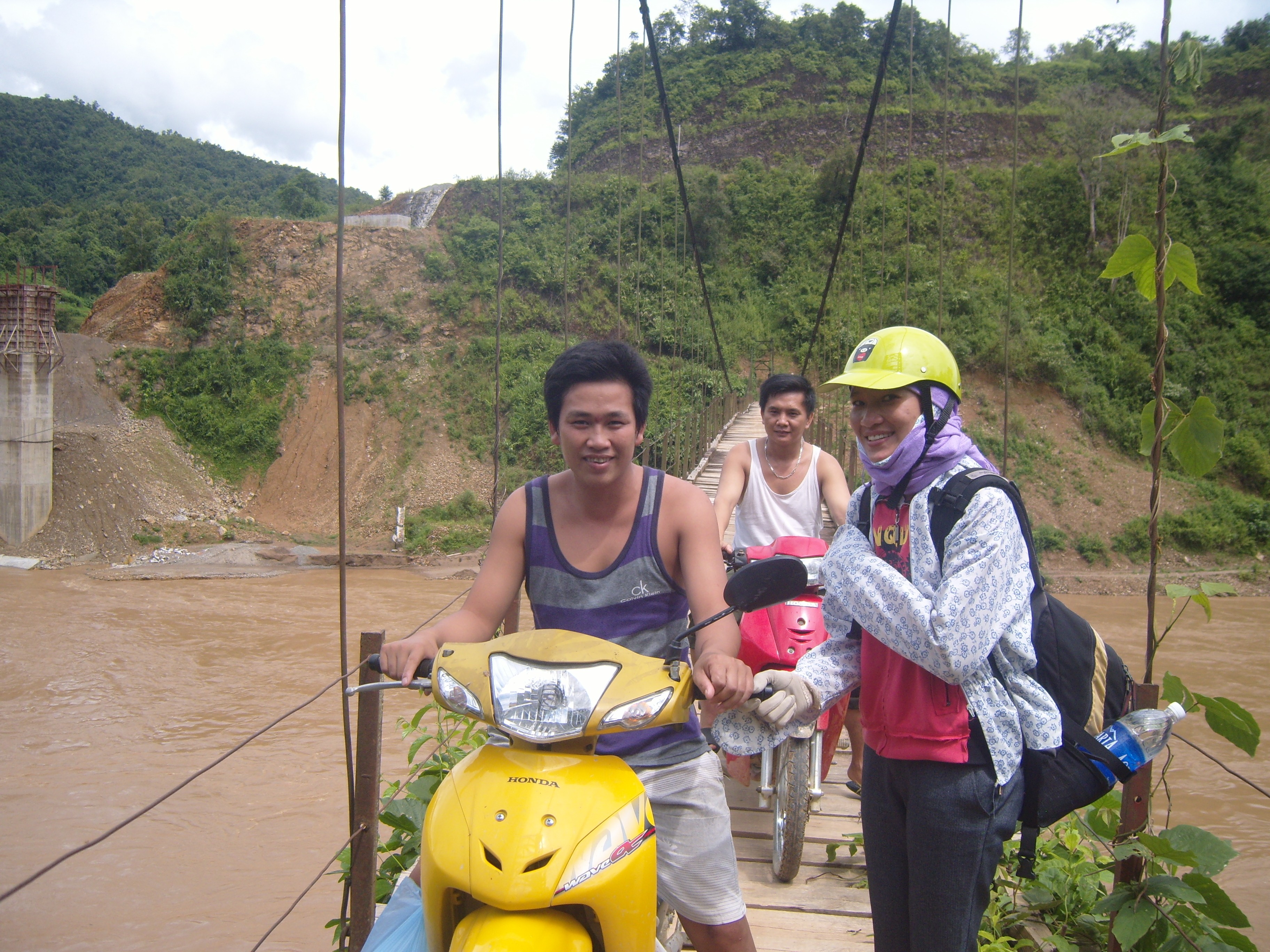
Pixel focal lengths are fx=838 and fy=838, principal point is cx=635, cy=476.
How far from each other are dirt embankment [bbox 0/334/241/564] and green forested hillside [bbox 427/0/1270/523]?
6.59 meters

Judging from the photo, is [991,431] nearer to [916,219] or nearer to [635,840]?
[916,219]

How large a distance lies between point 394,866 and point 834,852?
1264mm

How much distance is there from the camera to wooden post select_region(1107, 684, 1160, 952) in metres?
1.43

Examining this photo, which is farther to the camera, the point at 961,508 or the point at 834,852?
the point at 834,852

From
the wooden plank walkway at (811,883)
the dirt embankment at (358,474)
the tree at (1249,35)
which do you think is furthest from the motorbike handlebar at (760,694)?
the tree at (1249,35)

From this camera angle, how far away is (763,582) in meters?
1.14

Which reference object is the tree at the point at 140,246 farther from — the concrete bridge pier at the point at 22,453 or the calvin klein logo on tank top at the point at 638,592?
the calvin klein logo on tank top at the point at 638,592

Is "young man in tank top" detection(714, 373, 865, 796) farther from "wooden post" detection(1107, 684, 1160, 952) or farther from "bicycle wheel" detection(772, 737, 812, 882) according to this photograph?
"wooden post" detection(1107, 684, 1160, 952)

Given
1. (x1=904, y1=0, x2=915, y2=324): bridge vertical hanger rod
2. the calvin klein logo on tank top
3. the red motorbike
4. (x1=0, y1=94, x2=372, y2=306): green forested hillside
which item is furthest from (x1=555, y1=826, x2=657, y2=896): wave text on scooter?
→ (x1=0, y1=94, x2=372, y2=306): green forested hillside

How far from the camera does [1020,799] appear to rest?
122 cm

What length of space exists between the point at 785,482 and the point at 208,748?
7.30 meters

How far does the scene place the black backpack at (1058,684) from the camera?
3.91ft

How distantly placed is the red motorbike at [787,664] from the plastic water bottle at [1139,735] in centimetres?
97

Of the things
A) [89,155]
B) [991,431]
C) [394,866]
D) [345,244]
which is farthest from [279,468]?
[89,155]
